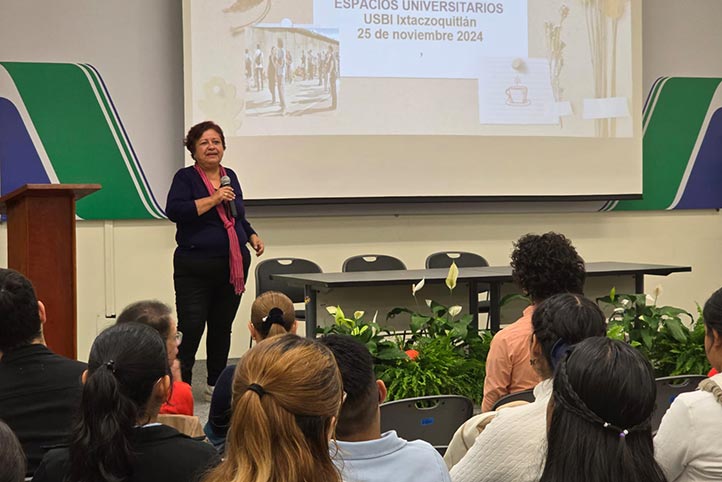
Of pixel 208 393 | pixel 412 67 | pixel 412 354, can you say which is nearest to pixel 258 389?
pixel 412 354

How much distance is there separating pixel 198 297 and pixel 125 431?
10.00 feet

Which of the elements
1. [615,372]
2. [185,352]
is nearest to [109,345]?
[615,372]

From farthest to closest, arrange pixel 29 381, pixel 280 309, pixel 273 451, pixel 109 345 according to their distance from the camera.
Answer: pixel 280 309 → pixel 29 381 → pixel 109 345 → pixel 273 451

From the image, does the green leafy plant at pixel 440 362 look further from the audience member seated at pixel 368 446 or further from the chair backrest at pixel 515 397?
the audience member seated at pixel 368 446

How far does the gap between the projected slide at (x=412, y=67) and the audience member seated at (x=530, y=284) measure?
3099 mm

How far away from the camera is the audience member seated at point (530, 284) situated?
2533 millimetres

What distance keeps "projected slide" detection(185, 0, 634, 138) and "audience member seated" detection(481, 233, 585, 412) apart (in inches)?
122

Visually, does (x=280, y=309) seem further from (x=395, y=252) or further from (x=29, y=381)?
(x=395, y=252)

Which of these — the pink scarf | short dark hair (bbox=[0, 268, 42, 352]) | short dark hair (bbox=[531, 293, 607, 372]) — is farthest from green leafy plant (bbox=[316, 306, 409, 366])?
the pink scarf

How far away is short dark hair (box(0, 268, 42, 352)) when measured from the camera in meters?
1.99

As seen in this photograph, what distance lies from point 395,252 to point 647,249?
2071 millimetres

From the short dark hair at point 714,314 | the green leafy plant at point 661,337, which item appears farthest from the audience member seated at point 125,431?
the green leafy plant at point 661,337

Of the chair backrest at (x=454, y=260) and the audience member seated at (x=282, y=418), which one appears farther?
the chair backrest at (x=454, y=260)

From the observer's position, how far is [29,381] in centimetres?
192
